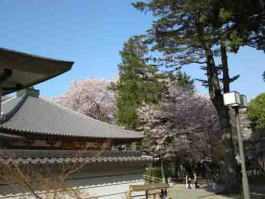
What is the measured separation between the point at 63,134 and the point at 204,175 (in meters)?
22.6

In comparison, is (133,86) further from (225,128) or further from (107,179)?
(107,179)

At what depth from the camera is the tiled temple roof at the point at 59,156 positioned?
8.45 m

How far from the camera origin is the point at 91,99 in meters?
39.1

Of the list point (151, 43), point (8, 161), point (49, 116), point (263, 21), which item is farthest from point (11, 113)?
point (263, 21)

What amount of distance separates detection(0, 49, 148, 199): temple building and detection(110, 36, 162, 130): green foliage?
14.7 metres

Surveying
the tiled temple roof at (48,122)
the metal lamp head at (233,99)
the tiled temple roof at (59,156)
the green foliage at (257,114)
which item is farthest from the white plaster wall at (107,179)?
the green foliage at (257,114)

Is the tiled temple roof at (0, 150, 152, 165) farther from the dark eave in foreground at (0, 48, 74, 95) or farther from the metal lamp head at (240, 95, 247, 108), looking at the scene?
the metal lamp head at (240, 95, 247, 108)

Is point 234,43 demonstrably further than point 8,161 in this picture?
Yes

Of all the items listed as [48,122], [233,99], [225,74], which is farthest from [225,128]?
[233,99]

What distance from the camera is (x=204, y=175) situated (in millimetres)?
33844

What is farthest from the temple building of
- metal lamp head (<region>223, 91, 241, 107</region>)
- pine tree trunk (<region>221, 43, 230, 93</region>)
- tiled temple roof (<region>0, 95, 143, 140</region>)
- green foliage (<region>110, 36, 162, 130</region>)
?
green foliage (<region>110, 36, 162, 130</region>)

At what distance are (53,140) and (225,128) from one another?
33.4ft

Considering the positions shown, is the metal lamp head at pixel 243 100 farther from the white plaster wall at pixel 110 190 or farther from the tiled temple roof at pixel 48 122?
→ the tiled temple roof at pixel 48 122

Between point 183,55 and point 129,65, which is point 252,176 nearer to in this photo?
point 183,55
